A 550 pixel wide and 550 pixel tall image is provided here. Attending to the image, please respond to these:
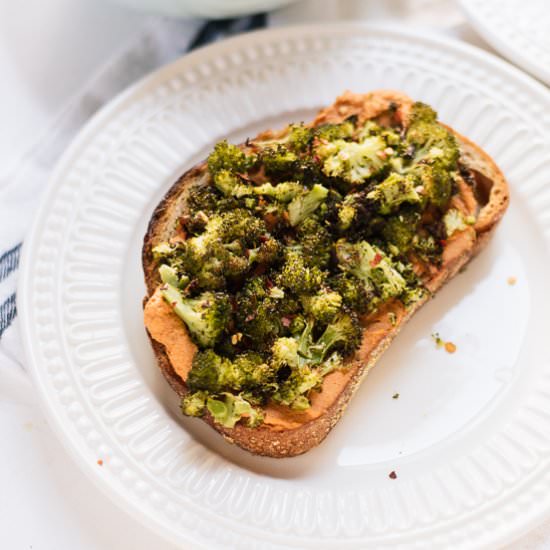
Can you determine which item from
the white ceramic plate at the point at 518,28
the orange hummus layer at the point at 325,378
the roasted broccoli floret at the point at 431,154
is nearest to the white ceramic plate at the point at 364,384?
the white ceramic plate at the point at 518,28

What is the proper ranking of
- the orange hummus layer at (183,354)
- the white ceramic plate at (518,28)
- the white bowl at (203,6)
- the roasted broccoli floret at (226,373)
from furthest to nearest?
the white ceramic plate at (518,28)
the white bowl at (203,6)
the orange hummus layer at (183,354)
the roasted broccoli floret at (226,373)

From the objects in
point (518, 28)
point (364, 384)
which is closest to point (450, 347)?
point (364, 384)

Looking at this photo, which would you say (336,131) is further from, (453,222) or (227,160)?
(453,222)

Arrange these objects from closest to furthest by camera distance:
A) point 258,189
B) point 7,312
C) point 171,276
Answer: point 171,276
point 258,189
point 7,312

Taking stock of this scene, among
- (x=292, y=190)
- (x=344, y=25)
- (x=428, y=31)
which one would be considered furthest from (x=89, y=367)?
(x=428, y=31)

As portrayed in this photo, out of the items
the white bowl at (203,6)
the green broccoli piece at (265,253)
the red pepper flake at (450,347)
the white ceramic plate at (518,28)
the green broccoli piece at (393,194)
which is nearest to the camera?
the green broccoli piece at (265,253)

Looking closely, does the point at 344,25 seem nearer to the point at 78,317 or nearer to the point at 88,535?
the point at 78,317

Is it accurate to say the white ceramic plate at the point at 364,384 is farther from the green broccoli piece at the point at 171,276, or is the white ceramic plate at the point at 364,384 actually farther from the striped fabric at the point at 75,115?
the green broccoli piece at the point at 171,276
